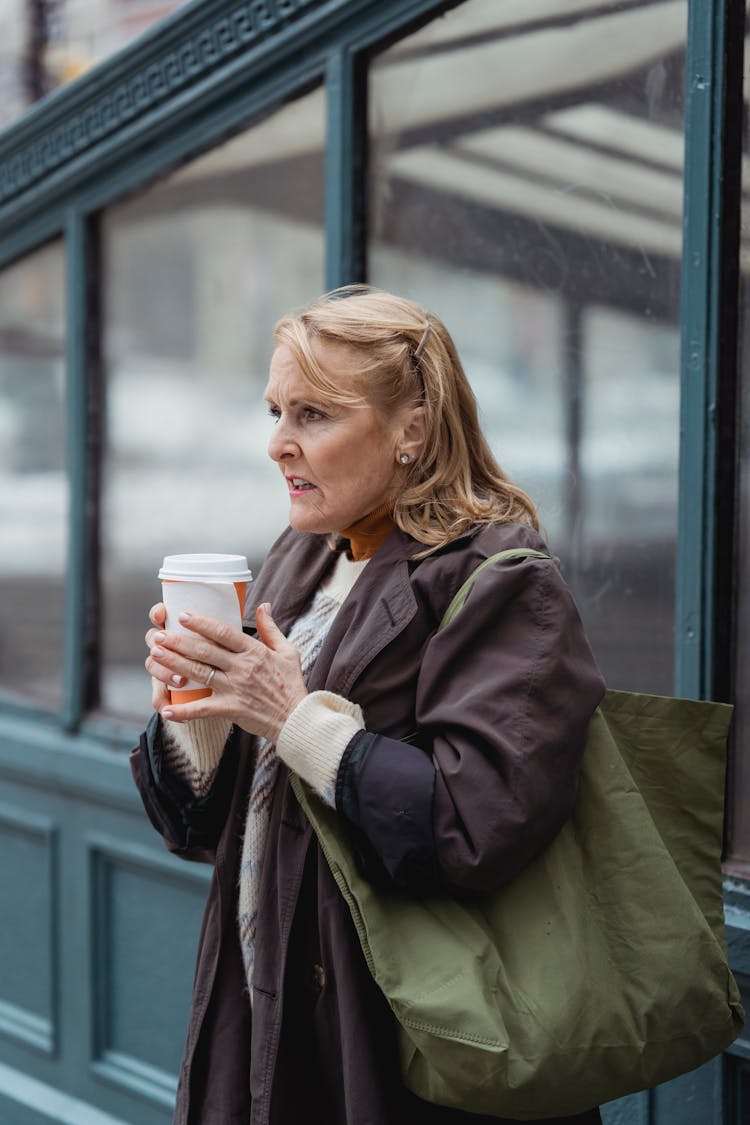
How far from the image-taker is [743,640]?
2.18 m

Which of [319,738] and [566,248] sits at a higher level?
[566,248]

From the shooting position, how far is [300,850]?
175 centimetres

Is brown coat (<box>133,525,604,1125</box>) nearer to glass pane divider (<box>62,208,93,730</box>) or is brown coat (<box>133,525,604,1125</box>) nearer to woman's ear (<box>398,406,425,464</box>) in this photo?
woman's ear (<box>398,406,425,464</box>)

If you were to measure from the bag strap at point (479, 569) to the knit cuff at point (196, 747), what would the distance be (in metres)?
0.40

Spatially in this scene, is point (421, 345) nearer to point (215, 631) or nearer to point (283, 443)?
point (283, 443)

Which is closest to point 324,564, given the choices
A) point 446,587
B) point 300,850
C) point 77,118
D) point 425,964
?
point 446,587

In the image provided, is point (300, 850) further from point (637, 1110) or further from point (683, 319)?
point (683, 319)

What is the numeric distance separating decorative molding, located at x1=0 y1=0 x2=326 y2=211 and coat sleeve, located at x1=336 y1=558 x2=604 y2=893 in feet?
5.99

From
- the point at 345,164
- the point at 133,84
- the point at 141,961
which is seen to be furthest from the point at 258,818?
the point at 133,84

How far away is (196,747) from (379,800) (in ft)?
1.34

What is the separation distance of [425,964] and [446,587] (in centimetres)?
49

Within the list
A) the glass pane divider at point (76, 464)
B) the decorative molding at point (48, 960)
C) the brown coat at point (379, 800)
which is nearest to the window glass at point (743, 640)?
the brown coat at point (379, 800)

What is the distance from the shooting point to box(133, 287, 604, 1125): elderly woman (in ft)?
5.15

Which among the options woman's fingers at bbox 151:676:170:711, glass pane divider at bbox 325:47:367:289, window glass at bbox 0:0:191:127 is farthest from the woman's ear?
window glass at bbox 0:0:191:127
